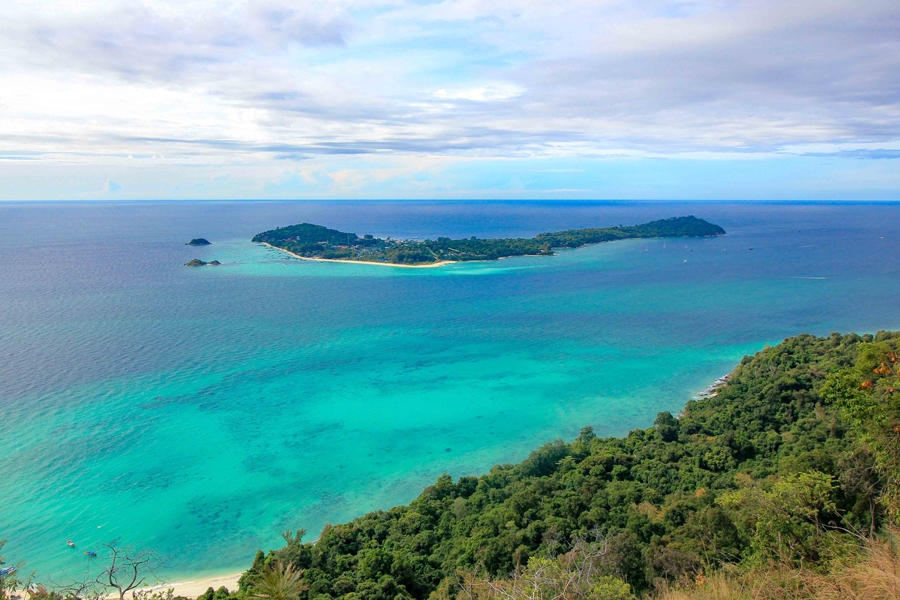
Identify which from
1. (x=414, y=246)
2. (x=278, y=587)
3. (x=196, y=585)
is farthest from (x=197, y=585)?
(x=414, y=246)

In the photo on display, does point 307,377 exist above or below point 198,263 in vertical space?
below

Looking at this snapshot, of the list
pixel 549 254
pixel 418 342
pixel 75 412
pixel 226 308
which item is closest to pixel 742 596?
pixel 75 412

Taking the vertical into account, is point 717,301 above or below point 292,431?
above

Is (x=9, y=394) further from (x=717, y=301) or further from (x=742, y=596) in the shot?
(x=717, y=301)

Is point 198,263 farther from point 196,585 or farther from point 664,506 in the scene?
point 664,506

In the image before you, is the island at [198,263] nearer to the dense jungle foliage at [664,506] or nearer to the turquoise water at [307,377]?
the turquoise water at [307,377]

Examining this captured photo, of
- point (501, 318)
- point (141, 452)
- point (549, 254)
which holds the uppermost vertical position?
point (549, 254)

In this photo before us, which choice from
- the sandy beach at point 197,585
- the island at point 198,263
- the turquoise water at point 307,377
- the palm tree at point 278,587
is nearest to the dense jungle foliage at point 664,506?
the palm tree at point 278,587
